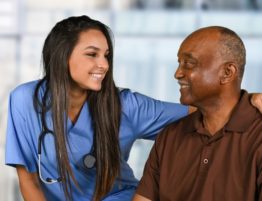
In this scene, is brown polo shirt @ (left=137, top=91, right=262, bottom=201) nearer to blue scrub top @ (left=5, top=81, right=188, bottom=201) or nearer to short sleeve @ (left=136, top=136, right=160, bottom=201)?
short sleeve @ (left=136, top=136, right=160, bottom=201)

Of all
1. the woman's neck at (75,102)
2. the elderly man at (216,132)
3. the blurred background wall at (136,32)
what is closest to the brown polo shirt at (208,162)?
the elderly man at (216,132)

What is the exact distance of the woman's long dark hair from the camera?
189 cm

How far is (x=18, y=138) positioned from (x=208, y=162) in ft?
2.25

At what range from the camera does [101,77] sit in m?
1.90

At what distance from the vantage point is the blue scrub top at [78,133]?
1921 millimetres

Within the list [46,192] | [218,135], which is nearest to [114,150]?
[46,192]

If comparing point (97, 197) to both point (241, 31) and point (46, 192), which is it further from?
point (241, 31)

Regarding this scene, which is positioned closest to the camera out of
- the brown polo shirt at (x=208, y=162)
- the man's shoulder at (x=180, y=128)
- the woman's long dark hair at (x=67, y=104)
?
the brown polo shirt at (x=208, y=162)

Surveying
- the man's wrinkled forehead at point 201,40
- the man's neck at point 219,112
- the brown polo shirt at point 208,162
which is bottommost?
the brown polo shirt at point 208,162

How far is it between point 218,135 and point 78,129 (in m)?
0.55

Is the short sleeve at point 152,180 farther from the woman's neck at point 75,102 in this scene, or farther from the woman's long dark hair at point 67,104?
the woman's neck at point 75,102

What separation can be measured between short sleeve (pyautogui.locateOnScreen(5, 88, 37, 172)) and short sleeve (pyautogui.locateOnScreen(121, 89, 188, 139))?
0.34m

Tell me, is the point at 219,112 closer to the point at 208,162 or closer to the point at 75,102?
the point at 208,162

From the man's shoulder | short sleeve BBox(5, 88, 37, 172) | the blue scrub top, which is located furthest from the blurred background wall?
the man's shoulder
